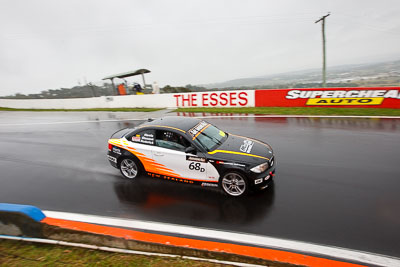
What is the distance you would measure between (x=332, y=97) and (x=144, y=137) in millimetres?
12611

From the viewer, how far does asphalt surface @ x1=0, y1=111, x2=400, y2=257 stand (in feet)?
13.1

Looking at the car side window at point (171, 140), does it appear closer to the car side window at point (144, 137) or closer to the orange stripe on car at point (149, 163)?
the car side window at point (144, 137)

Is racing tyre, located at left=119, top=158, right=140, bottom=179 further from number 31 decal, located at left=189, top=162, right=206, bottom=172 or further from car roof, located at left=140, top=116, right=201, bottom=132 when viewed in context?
number 31 decal, located at left=189, top=162, right=206, bottom=172

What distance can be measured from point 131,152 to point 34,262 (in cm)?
292

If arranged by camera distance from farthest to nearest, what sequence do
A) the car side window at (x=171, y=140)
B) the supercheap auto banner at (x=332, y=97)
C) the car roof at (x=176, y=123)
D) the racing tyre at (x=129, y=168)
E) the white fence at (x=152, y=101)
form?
the white fence at (x=152, y=101) < the supercheap auto banner at (x=332, y=97) < the racing tyre at (x=129, y=168) < the car roof at (x=176, y=123) < the car side window at (x=171, y=140)

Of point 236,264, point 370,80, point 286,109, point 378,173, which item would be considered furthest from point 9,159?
point 370,80

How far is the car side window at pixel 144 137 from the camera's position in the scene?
5609 mm

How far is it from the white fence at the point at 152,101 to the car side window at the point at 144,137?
39.8 ft

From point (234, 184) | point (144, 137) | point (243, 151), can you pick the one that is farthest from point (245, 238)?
point (144, 137)

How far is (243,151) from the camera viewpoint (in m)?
5.16

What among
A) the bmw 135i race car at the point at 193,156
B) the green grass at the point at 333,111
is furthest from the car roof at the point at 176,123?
the green grass at the point at 333,111

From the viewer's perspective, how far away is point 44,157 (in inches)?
320

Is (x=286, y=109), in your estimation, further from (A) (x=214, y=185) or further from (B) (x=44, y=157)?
(B) (x=44, y=157)

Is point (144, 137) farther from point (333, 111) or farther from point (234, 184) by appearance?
point (333, 111)
